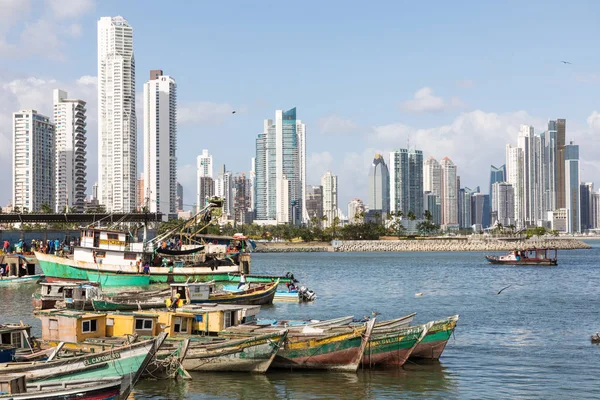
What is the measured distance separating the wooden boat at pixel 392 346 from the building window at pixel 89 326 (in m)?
10.5

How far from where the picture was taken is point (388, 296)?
6650 cm

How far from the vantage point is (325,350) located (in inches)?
1161

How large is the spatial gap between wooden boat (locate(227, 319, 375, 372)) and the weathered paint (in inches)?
33.2

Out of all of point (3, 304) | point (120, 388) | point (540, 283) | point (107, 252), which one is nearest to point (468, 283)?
point (540, 283)

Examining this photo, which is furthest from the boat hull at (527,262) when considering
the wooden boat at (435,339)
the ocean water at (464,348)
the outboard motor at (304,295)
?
the wooden boat at (435,339)

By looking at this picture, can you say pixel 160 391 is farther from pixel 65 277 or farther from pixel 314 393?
pixel 65 277

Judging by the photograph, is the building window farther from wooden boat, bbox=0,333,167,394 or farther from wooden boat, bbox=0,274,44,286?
wooden boat, bbox=0,274,44,286

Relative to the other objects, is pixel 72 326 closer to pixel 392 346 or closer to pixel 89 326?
pixel 89 326

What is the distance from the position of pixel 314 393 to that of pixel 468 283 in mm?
56857

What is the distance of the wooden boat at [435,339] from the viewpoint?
31.8 m

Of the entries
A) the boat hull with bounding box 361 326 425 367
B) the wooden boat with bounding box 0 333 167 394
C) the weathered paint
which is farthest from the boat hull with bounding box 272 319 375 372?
the wooden boat with bounding box 0 333 167 394

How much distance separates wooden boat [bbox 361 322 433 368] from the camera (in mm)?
30209

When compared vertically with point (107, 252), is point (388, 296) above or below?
below

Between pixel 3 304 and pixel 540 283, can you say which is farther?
pixel 540 283
